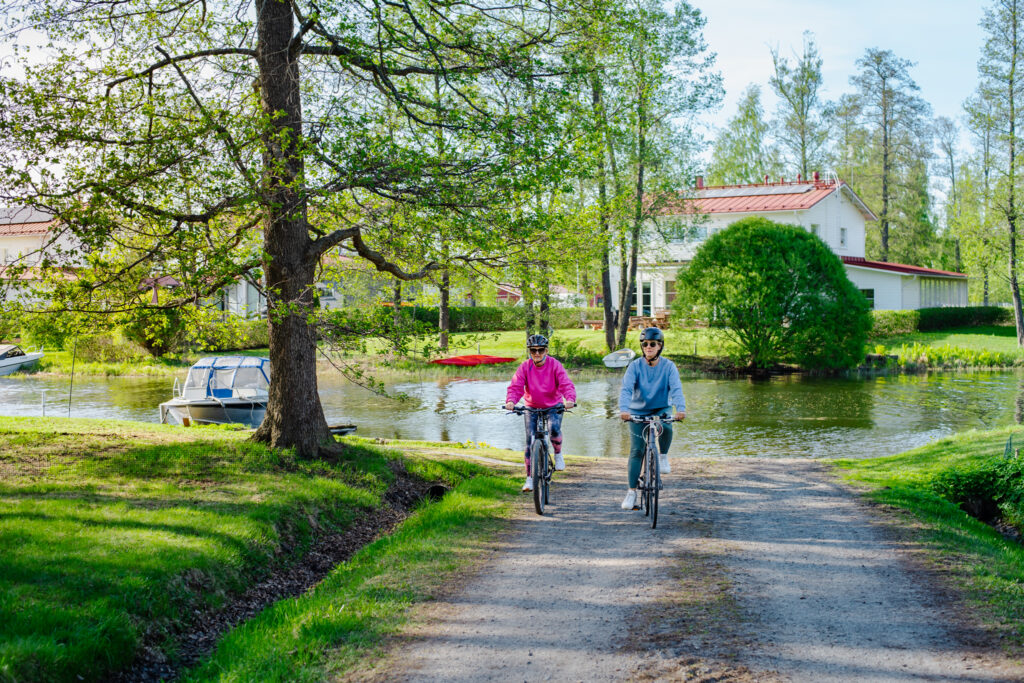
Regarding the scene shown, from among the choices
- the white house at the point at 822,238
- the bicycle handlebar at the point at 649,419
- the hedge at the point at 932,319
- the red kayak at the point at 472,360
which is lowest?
the red kayak at the point at 472,360

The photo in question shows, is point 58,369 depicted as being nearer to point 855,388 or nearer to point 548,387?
point 855,388

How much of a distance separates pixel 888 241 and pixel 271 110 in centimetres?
6270

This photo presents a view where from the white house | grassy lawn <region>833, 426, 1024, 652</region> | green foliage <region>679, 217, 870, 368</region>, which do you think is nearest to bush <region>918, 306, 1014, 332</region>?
the white house

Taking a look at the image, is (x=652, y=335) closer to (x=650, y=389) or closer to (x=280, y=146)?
(x=650, y=389)

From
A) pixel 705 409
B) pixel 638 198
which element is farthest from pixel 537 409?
pixel 638 198

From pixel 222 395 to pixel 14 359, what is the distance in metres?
Answer: 22.3

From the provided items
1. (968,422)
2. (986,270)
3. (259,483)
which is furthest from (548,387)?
(986,270)

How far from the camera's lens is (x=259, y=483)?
32.5 feet

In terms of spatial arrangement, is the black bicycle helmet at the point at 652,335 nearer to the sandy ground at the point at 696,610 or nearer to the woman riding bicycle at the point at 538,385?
the woman riding bicycle at the point at 538,385

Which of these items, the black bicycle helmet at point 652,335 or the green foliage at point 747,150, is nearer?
the black bicycle helmet at point 652,335

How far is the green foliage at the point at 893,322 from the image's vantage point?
4269cm

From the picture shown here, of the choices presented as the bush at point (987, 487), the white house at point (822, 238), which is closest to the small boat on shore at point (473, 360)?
the white house at point (822, 238)

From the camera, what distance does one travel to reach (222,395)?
70.9 ft

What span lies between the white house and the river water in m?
15.8
